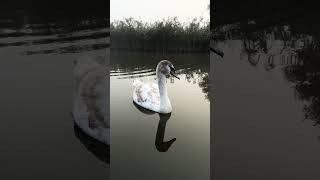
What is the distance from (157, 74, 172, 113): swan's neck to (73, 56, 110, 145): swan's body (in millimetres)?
273

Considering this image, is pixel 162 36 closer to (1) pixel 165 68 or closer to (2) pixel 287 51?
(1) pixel 165 68

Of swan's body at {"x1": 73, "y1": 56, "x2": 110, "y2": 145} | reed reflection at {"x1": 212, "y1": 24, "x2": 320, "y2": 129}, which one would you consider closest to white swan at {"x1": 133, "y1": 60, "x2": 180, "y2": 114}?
swan's body at {"x1": 73, "y1": 56, "x2": 110, "y2": 145}

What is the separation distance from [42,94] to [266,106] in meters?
1.07

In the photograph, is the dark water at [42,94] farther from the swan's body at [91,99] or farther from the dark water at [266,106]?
the dark water at [266,106]

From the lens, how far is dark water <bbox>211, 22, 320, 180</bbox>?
84.5 inches

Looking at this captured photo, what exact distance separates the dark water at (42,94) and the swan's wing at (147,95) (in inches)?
9.5

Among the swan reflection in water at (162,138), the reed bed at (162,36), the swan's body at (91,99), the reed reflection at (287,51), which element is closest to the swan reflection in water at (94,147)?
the swan's body at (91,99)

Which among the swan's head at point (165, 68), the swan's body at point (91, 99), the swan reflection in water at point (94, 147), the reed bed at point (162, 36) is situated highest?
the reed bed at point (162, 36)

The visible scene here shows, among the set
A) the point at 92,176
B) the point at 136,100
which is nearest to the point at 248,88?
the point at 136,100

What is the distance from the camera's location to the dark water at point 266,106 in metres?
2.15

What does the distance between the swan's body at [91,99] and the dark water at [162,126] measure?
0.15 feet

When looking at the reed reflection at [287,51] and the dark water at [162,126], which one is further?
the dark water at [162,126]

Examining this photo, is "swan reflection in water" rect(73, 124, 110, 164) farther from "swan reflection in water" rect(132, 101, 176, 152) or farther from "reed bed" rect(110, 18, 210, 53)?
"reed bed" rect(110, 18, 210, 53)

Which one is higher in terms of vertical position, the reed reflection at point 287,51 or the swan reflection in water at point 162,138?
the reed reflection at point 287,51
